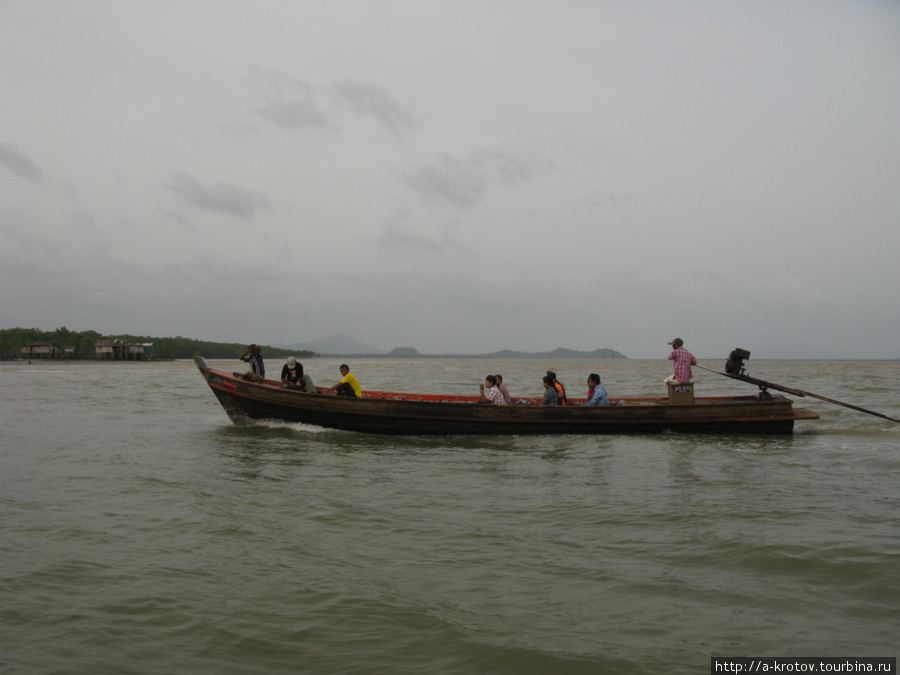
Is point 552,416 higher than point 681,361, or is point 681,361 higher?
point 681,361

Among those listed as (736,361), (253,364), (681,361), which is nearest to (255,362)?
(253,364)

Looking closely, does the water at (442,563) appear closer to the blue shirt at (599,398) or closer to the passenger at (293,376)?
the blue shirt at (599,398)

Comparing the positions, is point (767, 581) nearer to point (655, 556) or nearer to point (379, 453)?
point (655, 556)

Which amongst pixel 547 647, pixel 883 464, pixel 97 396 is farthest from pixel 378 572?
pixel 97 396

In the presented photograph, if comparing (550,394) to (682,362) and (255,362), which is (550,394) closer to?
(682,362)

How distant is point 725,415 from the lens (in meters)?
15.2

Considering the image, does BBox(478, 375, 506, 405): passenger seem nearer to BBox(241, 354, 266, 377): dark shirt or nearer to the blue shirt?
the blue shirt

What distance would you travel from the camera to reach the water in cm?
455

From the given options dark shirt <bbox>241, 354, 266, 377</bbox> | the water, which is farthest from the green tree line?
the water

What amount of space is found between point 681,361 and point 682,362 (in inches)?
1.3

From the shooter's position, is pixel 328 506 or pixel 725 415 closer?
pixel 328 506

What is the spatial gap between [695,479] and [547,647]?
6.62 m

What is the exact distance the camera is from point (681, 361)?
1532cm

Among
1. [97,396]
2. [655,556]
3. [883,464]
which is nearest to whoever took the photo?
[655,556]
